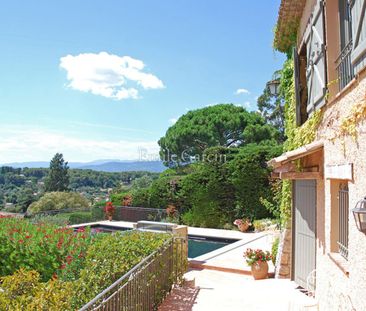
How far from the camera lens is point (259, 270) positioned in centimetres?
973

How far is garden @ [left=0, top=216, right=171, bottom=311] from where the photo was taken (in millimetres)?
5480

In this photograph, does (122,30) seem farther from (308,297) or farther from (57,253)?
(308,297)

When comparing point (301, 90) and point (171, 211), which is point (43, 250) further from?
point (171, 211)

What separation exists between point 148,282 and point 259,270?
4.08 meters

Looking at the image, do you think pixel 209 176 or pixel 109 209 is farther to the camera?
pixel 109 209

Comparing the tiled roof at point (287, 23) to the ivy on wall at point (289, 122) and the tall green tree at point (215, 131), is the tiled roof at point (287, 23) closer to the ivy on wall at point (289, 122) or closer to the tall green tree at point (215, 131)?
the ivy on wall at point (289, 122)

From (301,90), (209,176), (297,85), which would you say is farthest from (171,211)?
(297,85)

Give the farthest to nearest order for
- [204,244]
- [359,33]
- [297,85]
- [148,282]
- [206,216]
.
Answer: [206,216] < [204,244] < [297,85] < [148,282] < [359,33]

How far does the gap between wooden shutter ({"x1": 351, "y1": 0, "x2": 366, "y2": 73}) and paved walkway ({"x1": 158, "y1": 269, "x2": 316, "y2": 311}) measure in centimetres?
453

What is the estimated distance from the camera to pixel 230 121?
105 feet

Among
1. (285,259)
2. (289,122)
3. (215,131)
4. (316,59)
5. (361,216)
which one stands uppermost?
(215,131)

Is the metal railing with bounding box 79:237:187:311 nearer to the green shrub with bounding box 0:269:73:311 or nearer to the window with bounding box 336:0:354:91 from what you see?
the green shrub with bounding box 0:269:73:311

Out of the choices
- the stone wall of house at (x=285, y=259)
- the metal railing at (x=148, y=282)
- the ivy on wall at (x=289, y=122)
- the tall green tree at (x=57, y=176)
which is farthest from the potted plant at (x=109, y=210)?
the tall green tree at (x=57, y=176)

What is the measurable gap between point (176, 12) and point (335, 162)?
1142 cm
